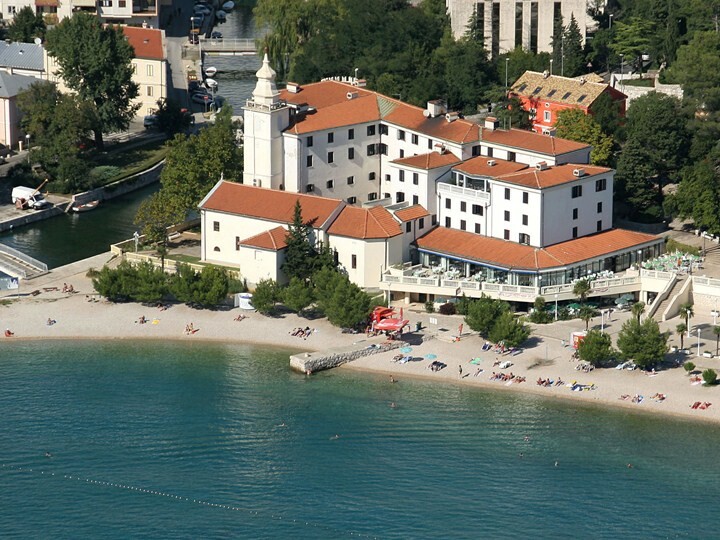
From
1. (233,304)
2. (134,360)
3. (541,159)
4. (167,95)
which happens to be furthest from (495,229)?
(167,95)

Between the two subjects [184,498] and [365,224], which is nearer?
[184,498]

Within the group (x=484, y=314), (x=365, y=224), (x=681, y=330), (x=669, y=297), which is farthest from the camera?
(x=365, y=224)

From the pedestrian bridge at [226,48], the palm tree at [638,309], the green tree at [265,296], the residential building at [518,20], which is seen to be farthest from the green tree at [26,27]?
the palm tree at [638,309]

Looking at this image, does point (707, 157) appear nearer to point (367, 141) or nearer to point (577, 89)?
point (577, 89)

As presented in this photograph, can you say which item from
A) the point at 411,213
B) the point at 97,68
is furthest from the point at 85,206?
the point at 411,213

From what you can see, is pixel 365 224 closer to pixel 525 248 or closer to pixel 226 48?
pixel 525 248

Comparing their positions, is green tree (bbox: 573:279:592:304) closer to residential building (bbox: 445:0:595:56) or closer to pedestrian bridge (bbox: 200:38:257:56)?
residential building (bbox: 445:0:595:56)

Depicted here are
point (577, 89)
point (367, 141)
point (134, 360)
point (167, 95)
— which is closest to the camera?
point (134, 360)
